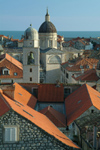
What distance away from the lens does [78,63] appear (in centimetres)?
5503

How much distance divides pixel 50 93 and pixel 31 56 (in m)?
8.32

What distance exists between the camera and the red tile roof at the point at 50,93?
33631 mm

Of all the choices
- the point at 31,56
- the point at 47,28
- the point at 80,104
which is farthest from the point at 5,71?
the point at 47,28

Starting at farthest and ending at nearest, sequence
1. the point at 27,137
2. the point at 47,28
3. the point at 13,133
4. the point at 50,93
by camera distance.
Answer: the point at 47,28 < the point at 50,93 < the point at 27,137 < the point at 13,133

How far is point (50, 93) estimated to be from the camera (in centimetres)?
3434

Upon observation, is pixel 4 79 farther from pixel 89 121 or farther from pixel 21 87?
pixel 89 121

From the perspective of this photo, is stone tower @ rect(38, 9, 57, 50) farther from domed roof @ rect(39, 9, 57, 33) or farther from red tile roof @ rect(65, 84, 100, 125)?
red tile roof @ rect(65, 84, 100, 125)

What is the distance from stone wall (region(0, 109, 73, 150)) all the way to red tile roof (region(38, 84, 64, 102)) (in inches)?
757

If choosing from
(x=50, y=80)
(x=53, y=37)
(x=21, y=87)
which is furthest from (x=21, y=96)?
(x=53, y=37)

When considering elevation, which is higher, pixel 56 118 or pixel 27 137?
pixel 27 137

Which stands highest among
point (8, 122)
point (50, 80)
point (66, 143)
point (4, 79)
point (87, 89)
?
point (8, 122)

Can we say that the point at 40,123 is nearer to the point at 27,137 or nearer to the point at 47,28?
the point at 27,137

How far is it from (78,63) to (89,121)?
36.3 metres

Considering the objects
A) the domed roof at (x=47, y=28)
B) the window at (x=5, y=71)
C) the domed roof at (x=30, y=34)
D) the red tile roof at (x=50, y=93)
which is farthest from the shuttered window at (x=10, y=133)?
the domed roof at (x=47, y=28)
